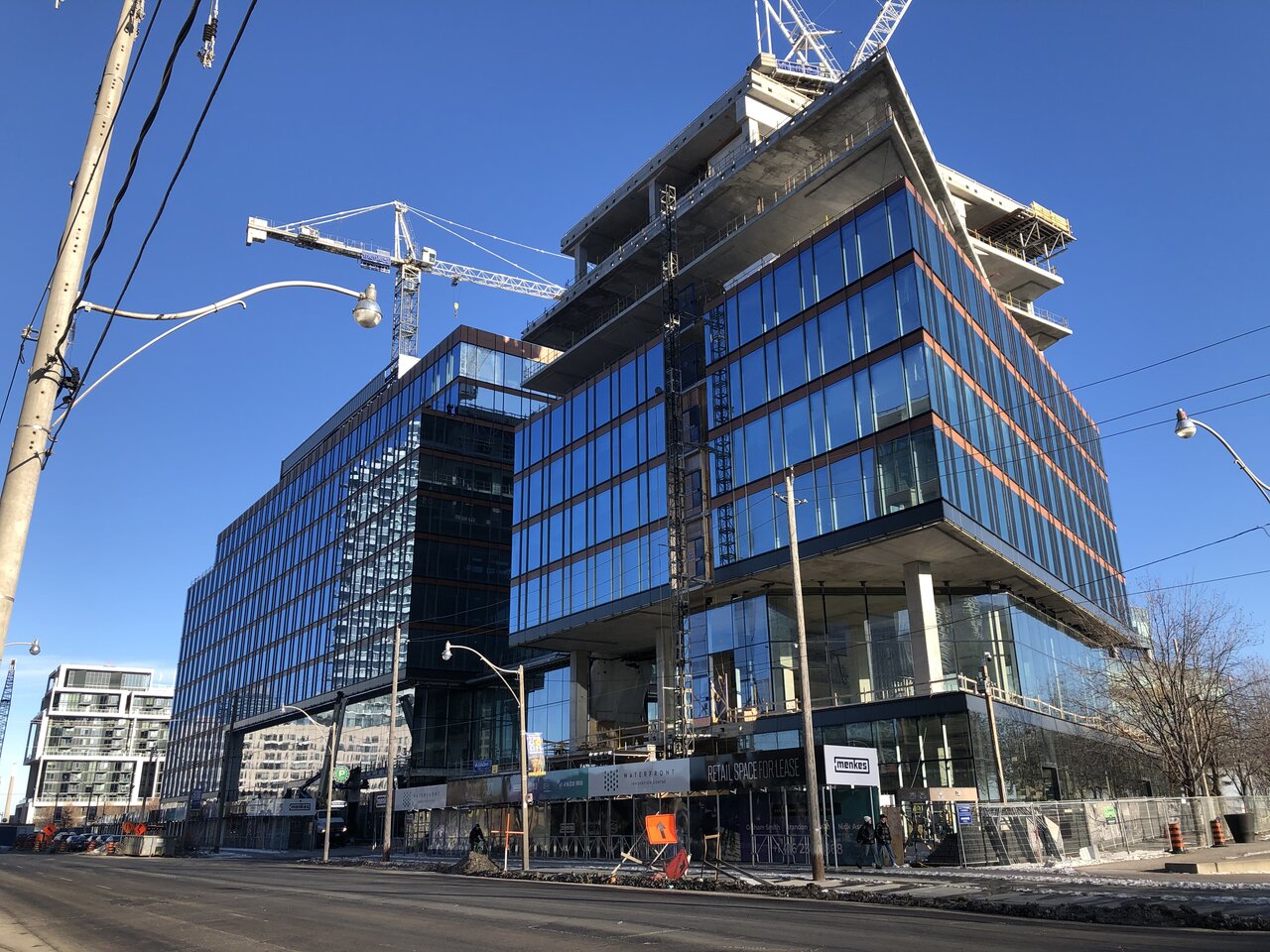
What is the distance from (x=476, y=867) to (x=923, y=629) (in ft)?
70.2

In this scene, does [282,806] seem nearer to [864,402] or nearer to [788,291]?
[788,291]

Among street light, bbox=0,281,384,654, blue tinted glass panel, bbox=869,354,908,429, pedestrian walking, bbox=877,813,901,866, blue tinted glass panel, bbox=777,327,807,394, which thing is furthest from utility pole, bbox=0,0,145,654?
blue tinted glass panel, bbox=777,327,807,394

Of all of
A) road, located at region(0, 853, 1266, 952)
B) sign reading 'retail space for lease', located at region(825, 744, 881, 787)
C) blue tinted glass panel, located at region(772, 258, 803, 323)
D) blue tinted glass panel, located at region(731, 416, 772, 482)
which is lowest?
road, located at region(0, 853, 1266, 952)

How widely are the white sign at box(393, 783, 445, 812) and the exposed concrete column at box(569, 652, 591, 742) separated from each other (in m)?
8.79

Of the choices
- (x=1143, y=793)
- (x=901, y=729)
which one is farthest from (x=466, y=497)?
(x=1143, y=793)

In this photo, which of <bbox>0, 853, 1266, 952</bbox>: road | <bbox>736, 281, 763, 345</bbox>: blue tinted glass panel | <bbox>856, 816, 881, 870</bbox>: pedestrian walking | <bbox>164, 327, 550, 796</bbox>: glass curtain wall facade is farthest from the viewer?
<bbox>164, 327, 550, 796</bbox>: glass curtain wall facade

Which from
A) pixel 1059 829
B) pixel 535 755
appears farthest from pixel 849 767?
pixel 535 755

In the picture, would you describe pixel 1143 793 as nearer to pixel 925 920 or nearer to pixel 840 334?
pixel 840 334

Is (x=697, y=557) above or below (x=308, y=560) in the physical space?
below

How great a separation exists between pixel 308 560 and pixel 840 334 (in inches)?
2619

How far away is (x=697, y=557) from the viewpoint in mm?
49375

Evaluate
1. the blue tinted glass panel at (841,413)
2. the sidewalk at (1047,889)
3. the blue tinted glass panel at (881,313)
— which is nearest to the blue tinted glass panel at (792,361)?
the blue tinted glass panel at (841,413)

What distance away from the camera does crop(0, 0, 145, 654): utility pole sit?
30.5 feet

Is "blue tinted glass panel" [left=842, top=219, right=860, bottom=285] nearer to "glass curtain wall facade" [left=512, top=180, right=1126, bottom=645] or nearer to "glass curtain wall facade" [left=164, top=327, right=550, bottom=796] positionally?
"glass curtain wall facade" [left=512, top=180, right=1126, bottom=645]
